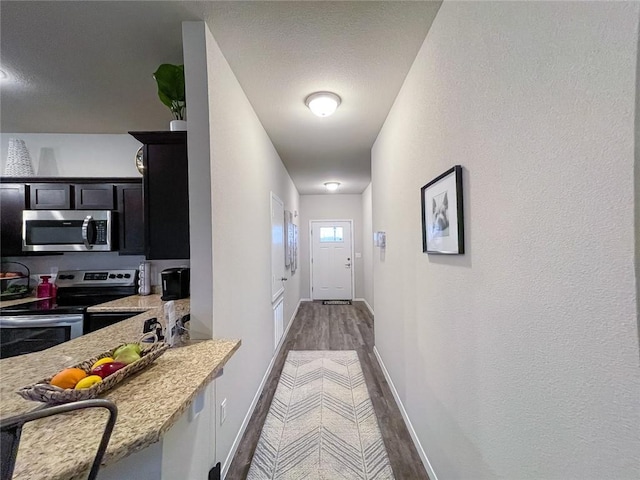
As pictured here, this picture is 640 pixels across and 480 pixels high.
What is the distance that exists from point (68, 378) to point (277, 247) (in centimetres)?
266

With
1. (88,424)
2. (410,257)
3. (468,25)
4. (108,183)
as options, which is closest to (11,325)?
(108,183)

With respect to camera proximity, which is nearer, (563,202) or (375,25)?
(563,202)

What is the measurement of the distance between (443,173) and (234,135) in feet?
4.52

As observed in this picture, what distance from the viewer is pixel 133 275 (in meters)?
2.65

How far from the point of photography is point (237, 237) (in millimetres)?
1943

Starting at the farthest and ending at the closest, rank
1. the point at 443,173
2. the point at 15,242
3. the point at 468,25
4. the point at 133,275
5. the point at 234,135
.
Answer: the point at 133,275, the point at 15,242, the point at 234,135, the point at 443,173, the point at 468,25

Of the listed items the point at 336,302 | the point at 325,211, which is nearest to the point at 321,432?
the point at 336,302

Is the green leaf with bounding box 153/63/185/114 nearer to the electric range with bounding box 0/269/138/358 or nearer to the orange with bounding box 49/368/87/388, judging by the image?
the orange with bounding box 49/368/87/388

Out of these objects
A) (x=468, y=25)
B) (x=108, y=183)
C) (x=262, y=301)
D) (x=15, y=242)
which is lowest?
(x=262, y=301)

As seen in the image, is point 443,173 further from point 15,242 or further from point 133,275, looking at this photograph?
point 15,242

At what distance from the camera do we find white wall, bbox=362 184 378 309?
5.77 meters

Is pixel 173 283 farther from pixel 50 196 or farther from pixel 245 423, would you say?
pixel 50 196

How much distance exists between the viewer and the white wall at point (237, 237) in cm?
156

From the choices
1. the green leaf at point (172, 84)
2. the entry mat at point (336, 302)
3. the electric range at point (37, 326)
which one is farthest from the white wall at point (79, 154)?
the entry mat at point (336, 302)
